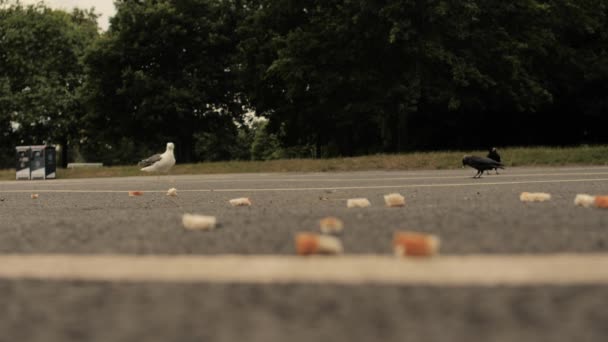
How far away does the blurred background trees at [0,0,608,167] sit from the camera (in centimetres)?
2766

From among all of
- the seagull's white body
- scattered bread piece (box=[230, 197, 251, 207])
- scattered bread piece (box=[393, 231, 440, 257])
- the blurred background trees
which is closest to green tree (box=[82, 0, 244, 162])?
the blurred background trees

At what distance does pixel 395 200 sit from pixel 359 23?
22.6 meters

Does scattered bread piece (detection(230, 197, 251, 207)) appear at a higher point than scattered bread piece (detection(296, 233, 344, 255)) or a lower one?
lower

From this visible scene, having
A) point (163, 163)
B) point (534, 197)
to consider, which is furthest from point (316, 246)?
point (163, 163)

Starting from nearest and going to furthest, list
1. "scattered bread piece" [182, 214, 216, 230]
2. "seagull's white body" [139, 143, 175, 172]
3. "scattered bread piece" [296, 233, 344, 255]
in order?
"scattered bread piece" [296, 233, 344, 255] < "scattered bread piece" [182, 214, 216, 230] < "seagull's white body" [139, 143, 175, 172]

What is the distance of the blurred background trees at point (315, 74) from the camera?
90.7 ft

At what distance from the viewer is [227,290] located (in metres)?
A: 2.00

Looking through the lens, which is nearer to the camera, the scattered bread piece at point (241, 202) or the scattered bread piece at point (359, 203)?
the scattered bread piece at point (359, 203)

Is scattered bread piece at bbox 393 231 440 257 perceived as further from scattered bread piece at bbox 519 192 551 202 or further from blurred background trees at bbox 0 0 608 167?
blurred background trees at bbox 0 0 608 167

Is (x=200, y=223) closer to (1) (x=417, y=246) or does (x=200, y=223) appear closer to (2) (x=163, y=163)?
(1) (x=417, y=246)

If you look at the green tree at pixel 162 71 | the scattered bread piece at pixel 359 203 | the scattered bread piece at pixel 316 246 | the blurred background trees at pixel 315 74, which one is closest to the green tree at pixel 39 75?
the blurred background trees at pixel 315 74

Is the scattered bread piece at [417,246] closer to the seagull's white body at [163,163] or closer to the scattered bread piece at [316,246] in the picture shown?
the scattered bread piece at [316,246]

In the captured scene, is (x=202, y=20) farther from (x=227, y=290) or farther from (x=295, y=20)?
(x=227, y=290)

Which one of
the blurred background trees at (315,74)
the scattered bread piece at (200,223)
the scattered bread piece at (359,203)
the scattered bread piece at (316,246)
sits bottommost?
the scattered bread piece at (359,203)
